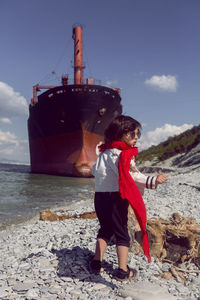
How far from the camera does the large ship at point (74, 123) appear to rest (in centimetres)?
2256

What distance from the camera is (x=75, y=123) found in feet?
75.4

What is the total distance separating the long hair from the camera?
263 cm

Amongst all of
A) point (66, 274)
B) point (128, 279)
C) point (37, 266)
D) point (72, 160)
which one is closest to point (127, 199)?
point (128, 279)

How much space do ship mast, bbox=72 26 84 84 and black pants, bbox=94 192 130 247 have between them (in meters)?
27.1

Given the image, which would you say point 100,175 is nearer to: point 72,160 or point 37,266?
point 37,266

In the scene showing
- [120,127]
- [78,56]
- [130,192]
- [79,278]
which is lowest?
[79,278]

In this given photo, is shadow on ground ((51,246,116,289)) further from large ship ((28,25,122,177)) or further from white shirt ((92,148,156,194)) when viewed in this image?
large ship ((28,25,122,177))

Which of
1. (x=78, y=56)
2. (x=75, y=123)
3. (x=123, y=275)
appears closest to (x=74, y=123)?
(x=75, y=123)

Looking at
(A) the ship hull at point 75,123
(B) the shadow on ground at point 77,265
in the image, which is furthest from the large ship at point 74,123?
(B) the shadow on ground at point 77,265

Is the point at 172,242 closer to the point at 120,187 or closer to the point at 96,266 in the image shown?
the point at 96,266

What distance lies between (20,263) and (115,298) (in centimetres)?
122

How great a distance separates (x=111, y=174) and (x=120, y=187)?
0.65 feet

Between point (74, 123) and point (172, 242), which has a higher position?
point (74, 123)

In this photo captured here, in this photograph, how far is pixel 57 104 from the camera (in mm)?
23641
